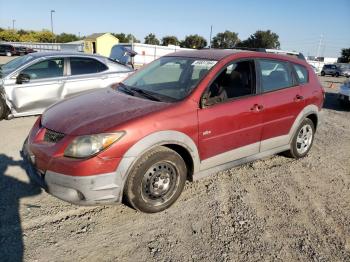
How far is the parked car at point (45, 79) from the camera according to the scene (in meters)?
6.56

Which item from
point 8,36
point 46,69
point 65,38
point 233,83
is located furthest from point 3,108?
point 65,38

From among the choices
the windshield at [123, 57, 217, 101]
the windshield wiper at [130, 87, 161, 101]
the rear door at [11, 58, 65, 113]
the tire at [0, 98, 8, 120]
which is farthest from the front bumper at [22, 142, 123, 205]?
the tire at [0, 98, 8, 120]

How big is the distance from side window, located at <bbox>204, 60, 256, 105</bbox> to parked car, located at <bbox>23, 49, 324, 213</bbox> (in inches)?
0.5

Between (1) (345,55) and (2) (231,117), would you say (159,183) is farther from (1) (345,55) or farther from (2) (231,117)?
(1) (345,55)

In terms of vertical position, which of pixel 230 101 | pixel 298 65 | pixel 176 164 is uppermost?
pixel 298 65

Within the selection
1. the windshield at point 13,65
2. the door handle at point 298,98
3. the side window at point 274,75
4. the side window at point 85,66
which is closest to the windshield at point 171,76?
the side window at point 274,75

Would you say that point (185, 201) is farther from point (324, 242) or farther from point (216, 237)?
point (324, 242)

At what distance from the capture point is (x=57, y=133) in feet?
10.7

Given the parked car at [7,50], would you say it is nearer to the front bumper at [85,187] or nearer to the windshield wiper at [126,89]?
the windshield wiper at [126,89]

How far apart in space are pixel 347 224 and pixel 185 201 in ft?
5.98

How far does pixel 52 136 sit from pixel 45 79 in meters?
4.03

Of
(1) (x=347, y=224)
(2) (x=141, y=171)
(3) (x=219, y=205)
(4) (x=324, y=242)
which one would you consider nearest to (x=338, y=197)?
(1) (x=347, y=224)

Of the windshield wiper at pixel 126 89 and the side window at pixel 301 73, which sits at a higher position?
the side window at pixel 301 73

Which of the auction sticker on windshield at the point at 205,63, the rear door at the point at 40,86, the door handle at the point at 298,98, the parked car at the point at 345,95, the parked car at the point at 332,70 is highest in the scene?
the auction sticker on windshield at the point at 205,63
